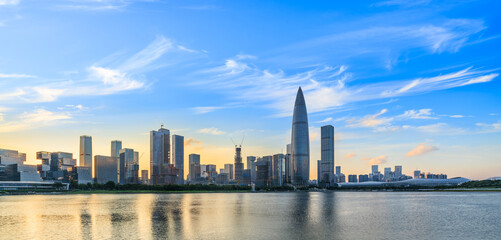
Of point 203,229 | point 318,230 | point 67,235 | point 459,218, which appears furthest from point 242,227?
point 459,218

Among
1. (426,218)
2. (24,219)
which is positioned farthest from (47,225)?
(426,218)

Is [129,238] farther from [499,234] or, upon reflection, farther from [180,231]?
[499,234]

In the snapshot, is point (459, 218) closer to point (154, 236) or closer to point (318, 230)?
point (318, 230)

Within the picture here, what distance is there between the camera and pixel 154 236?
234 ft

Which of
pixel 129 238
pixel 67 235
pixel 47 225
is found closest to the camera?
pixel 129 238

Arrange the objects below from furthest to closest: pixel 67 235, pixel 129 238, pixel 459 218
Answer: pixel 459 218
pixel 67 235
pixel 129 238

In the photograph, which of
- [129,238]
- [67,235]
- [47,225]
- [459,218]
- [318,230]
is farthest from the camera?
[459,218]

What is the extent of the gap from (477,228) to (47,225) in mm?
90658

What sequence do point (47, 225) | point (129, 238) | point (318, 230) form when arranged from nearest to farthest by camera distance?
point (129, 238) → point (318, 230) → point (47, 225)

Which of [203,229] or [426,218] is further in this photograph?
[426,218]

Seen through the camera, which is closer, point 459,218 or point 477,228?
point 477,228

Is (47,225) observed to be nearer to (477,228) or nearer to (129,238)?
(129,238)

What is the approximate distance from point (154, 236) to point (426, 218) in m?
68.3

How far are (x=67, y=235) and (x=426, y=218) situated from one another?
82.3 m
